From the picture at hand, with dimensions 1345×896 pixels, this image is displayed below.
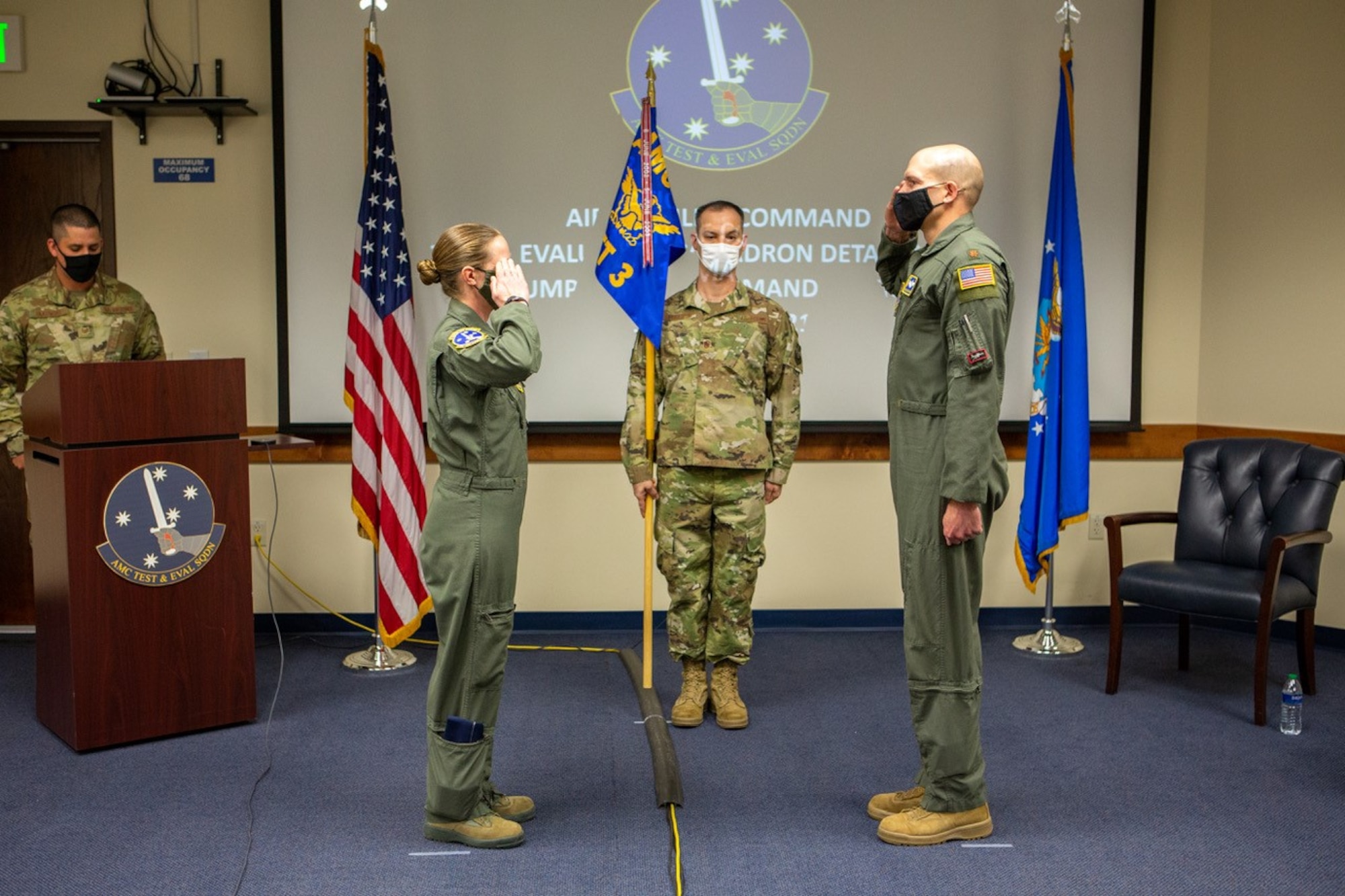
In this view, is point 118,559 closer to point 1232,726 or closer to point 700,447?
point 700,447

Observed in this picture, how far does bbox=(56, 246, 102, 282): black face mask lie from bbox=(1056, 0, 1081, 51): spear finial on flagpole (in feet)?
12.8

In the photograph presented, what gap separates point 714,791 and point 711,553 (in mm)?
896

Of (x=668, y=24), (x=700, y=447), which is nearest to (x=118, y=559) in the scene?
(x=700, y=447)

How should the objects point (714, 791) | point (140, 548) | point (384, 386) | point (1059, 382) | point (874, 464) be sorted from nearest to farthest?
point (714, 791) < point (140, 548) < point (384, 386) < point (1059, 382) < point (874, 464)

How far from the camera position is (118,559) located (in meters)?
3.53

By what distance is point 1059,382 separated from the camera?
4.71m

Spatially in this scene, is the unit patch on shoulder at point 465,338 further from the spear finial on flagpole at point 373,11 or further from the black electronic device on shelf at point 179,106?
the black electronic device on shelf at point 179,106

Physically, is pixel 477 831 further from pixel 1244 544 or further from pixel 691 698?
pixel 1244 544

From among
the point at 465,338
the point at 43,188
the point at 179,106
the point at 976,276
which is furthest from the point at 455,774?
the point at 43,188

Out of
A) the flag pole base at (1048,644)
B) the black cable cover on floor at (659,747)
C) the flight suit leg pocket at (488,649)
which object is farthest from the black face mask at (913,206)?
the flag pole base at (1048,644)

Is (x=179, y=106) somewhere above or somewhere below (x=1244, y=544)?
above

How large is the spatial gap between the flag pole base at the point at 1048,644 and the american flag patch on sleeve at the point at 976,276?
2517 millimetres

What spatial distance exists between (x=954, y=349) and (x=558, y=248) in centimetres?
255

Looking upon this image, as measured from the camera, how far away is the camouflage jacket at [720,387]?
378cm
